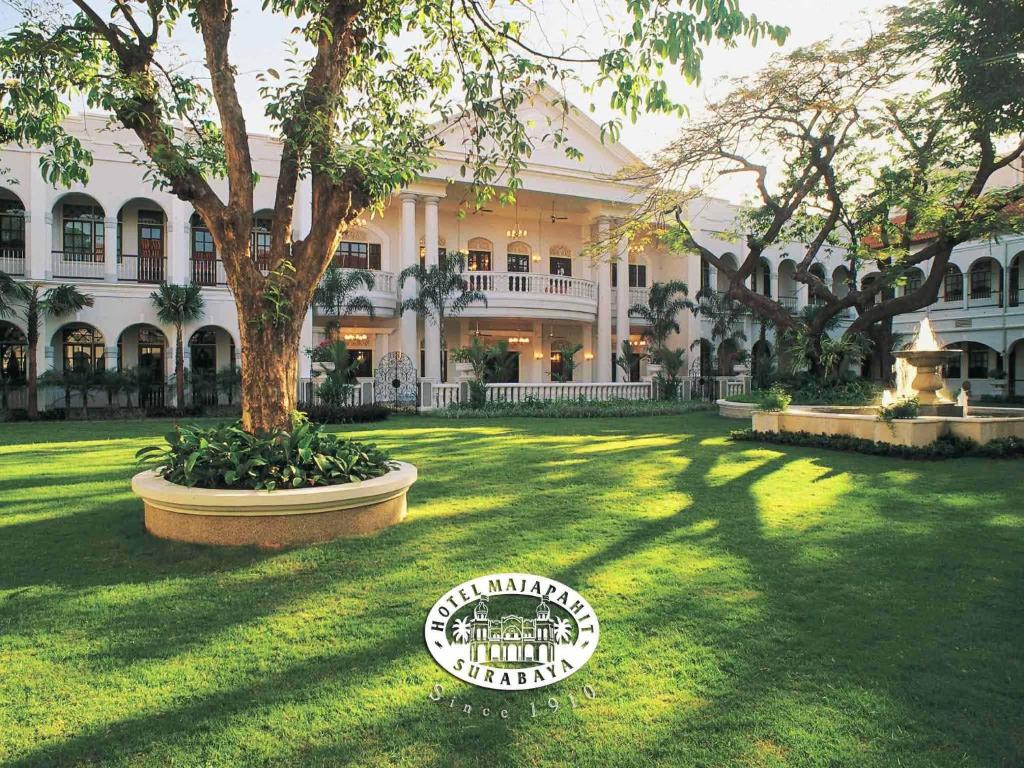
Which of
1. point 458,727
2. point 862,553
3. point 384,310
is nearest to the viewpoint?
point 458,727

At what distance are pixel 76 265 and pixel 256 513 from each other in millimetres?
18319

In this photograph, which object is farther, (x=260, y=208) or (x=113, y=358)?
(x=260, y=208)

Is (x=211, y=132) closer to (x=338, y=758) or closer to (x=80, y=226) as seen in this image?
(x=338, y=758)

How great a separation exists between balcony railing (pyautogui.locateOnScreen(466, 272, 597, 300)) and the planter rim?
16.3m

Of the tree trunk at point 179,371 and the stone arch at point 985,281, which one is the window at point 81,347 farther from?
the stone arch at point 985,281

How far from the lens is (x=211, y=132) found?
6.74 metres

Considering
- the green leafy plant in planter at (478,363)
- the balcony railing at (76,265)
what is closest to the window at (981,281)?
the green leafy plant in planter at (478,363)

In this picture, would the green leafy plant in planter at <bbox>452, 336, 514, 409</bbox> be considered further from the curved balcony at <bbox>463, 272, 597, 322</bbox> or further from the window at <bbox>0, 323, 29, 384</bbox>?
the window at <bbox>0, 323, 29, 384</bbox>

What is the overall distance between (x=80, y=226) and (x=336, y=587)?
20.4 m

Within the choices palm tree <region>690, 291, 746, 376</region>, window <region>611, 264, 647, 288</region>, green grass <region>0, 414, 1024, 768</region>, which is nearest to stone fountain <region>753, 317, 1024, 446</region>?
green grass <region>0, 414, 1024, 768</region>

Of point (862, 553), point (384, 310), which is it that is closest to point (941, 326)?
point (384, 310)

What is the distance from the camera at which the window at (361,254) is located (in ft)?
75.0

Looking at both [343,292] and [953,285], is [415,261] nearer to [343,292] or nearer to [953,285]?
[343,292]

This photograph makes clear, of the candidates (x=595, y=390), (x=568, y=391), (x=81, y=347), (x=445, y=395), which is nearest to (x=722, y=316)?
(x=595, y=390)
